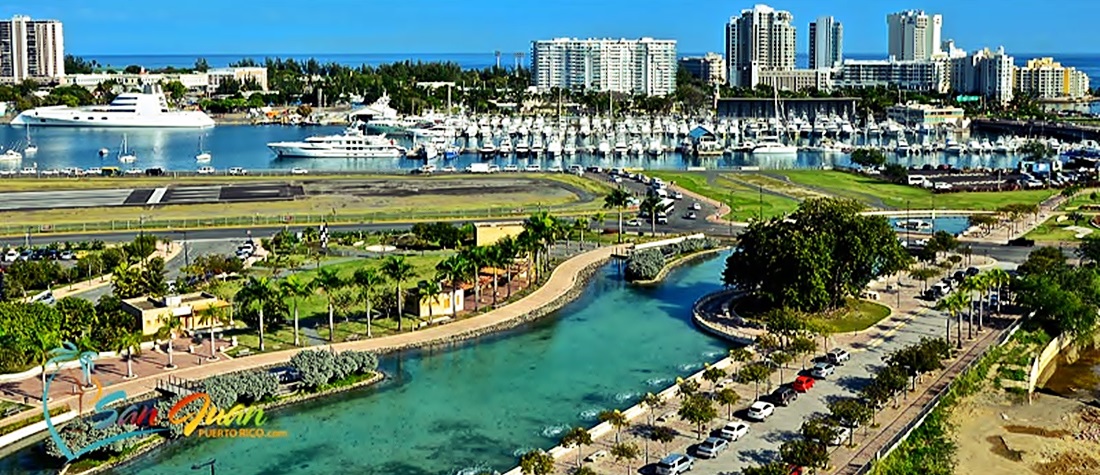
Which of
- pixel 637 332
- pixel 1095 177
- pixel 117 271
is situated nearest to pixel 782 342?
pixel 637 332

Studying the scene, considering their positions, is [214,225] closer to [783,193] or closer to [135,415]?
[135,415]

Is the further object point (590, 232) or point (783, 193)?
point (783, 193)

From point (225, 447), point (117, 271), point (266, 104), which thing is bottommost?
point (225, 447)

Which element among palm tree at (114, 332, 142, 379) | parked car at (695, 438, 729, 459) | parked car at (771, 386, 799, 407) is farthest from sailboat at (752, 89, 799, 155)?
parked car at (695, 438, 729, 459)

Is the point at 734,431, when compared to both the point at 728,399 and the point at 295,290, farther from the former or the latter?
the point at 295,290

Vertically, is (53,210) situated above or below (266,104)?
below

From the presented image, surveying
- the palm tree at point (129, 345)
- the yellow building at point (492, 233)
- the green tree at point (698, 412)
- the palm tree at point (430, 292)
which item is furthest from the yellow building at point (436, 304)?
the green tree at point (698, 412)

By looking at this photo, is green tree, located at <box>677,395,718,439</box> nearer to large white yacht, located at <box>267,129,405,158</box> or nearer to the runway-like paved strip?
the runway-like paved strip

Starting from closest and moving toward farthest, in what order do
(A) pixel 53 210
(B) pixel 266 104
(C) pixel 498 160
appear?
(A) pixel 53 210 → (C) pixel 498 160 → (B) pixel 266 104
